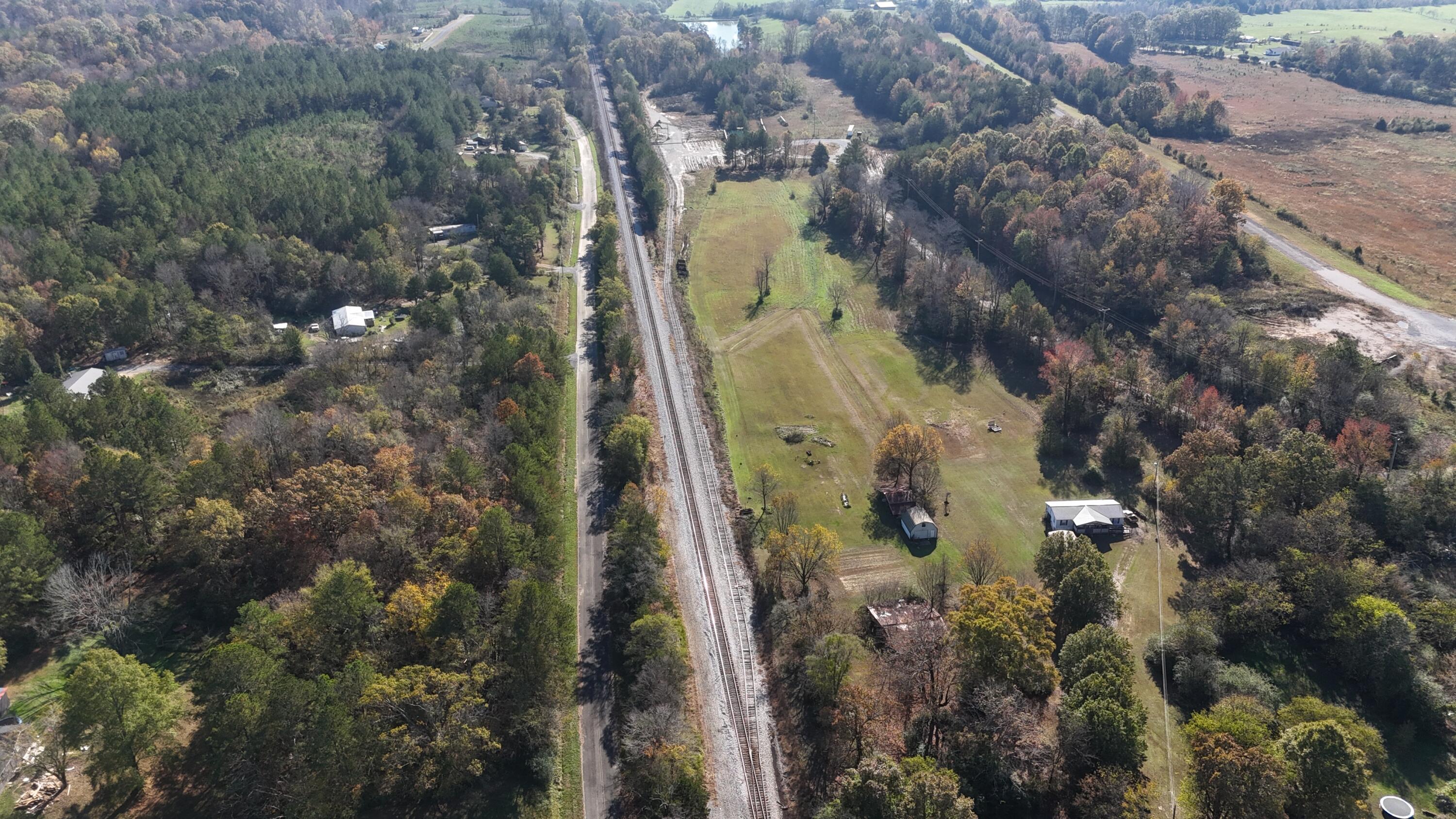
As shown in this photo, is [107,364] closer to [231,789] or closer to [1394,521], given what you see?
[231,789]

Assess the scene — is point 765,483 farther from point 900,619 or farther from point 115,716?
point 115,716

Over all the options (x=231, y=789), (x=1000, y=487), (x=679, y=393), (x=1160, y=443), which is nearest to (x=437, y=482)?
(x=231, y=789)

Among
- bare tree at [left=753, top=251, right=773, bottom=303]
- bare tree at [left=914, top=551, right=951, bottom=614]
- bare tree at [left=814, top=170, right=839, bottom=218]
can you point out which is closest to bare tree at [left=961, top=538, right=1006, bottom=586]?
bare tree at [left=914, top=551, right=951, bottom=614]

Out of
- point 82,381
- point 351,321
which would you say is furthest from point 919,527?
point 82,381

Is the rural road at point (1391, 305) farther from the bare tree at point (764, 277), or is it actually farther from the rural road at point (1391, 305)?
the bare tree at point (764, 277)

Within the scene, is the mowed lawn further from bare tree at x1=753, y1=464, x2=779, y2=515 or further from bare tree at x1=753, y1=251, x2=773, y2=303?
bare tree at x1=753, y1=464, x2=779, y2=515
